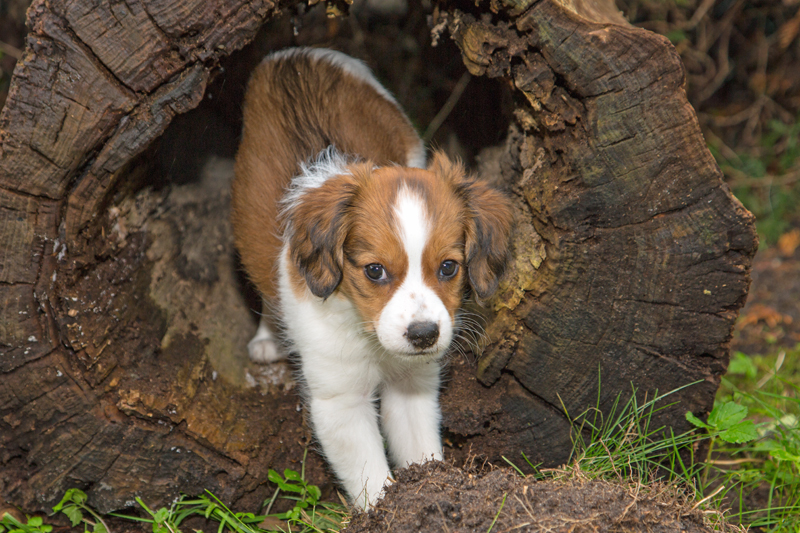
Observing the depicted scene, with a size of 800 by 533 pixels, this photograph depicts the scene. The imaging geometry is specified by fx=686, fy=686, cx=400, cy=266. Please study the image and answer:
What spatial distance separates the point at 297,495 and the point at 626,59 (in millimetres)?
2486

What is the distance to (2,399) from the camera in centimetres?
284

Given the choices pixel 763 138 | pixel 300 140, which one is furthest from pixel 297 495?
pixel 763 138

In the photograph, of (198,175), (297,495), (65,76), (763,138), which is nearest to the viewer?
(65,76)

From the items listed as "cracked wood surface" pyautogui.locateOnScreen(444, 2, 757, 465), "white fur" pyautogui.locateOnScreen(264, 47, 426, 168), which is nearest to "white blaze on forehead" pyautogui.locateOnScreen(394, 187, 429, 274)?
"cracked wood surface" pyautogui.locateOnScreen(444, 2, 757, 465)

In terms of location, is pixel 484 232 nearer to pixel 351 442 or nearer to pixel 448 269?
pixel 448 269

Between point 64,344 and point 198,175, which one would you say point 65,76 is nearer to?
point 64,344

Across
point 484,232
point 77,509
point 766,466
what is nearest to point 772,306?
point 766,466

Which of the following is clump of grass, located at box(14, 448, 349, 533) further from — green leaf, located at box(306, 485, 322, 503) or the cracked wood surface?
the cracked wood surface

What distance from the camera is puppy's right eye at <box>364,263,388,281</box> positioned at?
2.70 meters

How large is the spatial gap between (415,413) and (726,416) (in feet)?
Result: 4.55

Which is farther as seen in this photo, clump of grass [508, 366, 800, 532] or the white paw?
the white paw

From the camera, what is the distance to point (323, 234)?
9.33 feet

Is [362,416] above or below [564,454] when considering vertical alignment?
above

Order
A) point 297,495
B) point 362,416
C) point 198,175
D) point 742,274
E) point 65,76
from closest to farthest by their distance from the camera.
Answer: point 65,76 → point 742,274 → point 362,416 → point 297,495 → point 198,175
